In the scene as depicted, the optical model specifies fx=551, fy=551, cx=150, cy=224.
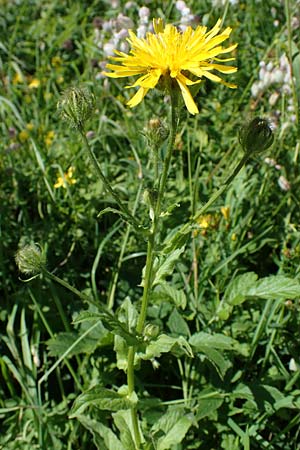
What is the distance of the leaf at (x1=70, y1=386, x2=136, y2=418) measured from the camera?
1606 mm

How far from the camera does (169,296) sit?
1.96 metres

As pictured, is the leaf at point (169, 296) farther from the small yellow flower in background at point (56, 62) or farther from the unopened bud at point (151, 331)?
the small yellow flower in background at point (56, 62)

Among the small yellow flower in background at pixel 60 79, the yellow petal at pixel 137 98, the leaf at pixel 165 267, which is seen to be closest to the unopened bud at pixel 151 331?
the leaf at pixel 165 267

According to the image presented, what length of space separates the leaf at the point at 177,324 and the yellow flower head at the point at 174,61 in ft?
2.97

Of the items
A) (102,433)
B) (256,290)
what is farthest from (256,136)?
(102,433)

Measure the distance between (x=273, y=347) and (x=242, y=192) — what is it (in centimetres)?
69

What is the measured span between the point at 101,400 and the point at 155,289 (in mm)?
511

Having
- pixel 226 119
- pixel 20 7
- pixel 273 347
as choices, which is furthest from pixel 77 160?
pixel 20 7

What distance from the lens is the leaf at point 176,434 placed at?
1.75 metres

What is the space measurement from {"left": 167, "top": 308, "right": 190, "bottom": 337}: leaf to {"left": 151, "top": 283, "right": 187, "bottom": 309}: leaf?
47mm

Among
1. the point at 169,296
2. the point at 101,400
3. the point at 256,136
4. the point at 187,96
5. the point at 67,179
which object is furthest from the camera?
the point at 67,179

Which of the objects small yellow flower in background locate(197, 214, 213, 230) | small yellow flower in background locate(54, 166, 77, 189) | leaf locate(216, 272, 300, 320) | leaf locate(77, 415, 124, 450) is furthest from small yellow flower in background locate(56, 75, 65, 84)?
leaf locate(77, 415, 124, 450)

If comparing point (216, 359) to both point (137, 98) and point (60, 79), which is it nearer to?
point (137, 98)

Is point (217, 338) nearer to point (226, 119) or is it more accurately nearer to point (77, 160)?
point (77, 160)
